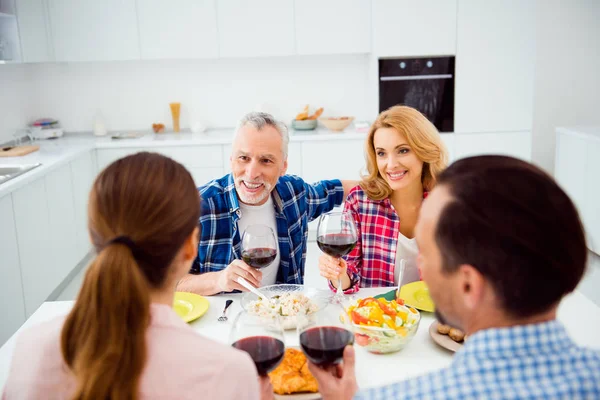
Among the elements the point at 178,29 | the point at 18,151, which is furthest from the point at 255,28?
the point at 18,151

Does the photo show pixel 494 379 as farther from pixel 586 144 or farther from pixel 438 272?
pixel 586 144

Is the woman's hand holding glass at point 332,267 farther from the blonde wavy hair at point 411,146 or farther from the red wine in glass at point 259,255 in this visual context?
the blonde wavy hair at point 411,146

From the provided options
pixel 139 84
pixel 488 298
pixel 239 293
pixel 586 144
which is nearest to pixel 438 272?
pixel 488 298

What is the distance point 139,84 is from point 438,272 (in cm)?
460

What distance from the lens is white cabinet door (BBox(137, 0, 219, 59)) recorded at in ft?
15.2

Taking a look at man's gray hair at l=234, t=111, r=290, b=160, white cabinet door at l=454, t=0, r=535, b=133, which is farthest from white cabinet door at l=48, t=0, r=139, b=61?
man's gray hair at l=234, t=111, r=290, b=160

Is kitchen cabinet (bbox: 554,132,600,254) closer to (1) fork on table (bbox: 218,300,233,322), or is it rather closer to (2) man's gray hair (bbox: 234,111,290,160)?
(2) man's gray hair (bbox: 234,111,290,160)

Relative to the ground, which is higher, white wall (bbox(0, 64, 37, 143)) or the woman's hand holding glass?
white wall (bbox(0, 64, 37, 143))

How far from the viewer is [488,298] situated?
3.06 feet

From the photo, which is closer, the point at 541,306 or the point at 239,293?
the point at 541,306

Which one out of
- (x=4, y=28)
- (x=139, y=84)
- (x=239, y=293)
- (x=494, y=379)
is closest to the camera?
(x=494, y=379)

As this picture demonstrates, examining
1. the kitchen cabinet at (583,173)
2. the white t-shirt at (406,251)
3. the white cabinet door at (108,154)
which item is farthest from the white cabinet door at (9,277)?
the kitchen cabinet at (583,173)

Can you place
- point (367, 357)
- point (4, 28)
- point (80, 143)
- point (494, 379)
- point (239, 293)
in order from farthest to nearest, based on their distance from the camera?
point (80, 143), point (4, 28), point (239, 293), point (367, 357), point (494, 379)

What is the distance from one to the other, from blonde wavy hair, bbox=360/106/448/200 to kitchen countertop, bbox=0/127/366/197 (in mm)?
2354
